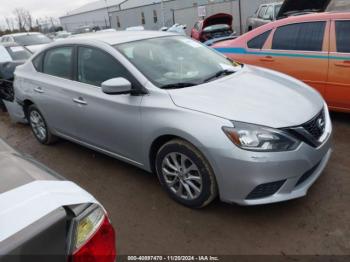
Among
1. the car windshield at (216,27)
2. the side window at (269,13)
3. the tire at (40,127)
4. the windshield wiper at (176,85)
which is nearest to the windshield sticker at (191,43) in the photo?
the windshield wiper at (176,85)

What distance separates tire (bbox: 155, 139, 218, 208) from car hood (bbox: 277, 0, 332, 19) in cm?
808

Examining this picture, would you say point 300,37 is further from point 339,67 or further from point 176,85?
point 176,85

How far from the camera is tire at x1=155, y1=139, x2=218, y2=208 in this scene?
303 cm

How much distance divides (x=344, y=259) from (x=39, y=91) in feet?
13.4

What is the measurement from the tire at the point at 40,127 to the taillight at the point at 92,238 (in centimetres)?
370

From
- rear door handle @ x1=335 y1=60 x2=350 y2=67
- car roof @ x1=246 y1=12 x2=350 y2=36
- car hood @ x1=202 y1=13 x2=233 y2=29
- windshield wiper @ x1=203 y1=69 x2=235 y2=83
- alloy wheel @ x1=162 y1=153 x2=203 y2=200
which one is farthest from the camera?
car hood @ x1=202 y1=13 x2=233 y2=29

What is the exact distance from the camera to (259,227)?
9.87 ft

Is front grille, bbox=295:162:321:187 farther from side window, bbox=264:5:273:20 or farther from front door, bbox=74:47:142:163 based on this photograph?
side window, bbox=264:5:273:20

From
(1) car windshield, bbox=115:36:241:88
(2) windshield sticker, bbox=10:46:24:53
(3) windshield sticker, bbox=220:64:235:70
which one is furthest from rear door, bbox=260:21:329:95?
(2) windshield sticker, bbox=10:46:24:53

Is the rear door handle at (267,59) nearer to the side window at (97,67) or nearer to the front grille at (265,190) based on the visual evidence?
the side window at (97,67)

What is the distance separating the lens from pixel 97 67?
12.9 feet

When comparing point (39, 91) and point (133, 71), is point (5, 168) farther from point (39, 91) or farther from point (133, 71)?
point (39, 91)

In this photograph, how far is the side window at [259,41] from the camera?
18.2ft

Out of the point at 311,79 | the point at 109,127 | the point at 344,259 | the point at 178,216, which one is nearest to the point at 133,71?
the point at 109,127
